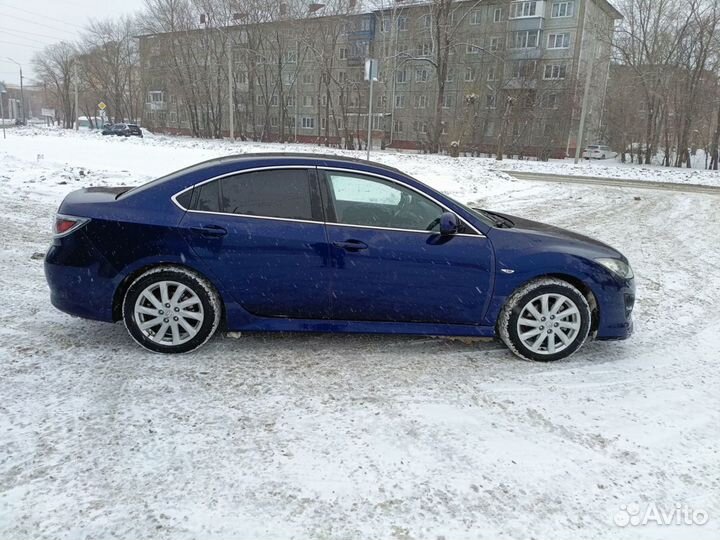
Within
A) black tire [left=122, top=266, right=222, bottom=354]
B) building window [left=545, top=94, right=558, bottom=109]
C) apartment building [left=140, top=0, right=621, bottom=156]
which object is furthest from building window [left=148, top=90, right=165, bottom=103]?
black tire [left=122, top=266, right=222, bottom=354]

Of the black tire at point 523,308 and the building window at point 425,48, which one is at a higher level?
the building window at point 425,48

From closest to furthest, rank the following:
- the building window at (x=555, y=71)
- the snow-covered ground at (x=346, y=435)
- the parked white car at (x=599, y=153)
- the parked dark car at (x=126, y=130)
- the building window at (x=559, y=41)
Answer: the snow-covered ground at (x=346, y=435) → the building window at (x=555, y=71) → the parked dark car at (x=126, y=130) → the parked white car at (x=599, y=153) → the building window at (x=559, y=41)

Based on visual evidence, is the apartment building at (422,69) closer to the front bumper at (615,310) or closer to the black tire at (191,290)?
the front bumper at (615,310)

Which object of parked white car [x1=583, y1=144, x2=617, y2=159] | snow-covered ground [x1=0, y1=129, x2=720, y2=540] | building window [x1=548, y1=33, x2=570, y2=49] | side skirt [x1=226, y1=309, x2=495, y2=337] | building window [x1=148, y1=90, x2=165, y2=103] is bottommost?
snow-covered ground [x1=0, y1=129, x2=720, y2=540]

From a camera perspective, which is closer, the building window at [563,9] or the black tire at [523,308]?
the black tire at [523,308]

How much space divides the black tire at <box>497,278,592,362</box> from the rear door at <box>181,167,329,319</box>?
1.44 metres

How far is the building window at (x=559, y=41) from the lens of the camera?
4566 cm

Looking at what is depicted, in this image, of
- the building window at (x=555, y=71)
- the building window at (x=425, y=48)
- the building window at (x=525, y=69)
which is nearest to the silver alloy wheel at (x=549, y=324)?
the building window at (x=525, y=69)

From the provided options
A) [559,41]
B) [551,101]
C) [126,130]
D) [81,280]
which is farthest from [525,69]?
[81,280]

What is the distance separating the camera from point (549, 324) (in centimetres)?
410

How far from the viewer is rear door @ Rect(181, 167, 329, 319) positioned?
12.8 feet

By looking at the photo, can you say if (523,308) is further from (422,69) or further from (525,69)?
(422,69)

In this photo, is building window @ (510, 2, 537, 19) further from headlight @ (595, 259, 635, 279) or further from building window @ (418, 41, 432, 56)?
headlight @ (595, 259, 635, 279)

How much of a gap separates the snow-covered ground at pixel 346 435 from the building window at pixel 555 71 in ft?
137
